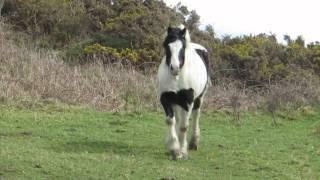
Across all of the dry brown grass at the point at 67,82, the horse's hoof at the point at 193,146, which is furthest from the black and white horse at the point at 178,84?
the dry brown grass at the point at 67,82

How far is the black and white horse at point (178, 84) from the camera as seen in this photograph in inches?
406

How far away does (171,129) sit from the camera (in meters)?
10.5

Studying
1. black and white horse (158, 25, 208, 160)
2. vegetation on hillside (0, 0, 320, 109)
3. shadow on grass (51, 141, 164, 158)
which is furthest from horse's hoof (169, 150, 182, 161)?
vegetation on hillside (0, 0, 320, 109)

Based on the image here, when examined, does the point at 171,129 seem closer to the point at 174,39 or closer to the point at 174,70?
the point at 174,70

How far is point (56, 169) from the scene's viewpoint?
8.84m

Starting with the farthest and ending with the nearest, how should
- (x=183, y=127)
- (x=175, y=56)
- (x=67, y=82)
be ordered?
(x=67, y=82) → (x=183, y=127) → (x=175, y=56)

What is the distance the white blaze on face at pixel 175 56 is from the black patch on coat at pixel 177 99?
503mm

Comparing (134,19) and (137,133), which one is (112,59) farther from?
(137,133)

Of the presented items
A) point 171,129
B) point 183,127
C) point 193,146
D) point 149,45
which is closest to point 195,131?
point 193,146

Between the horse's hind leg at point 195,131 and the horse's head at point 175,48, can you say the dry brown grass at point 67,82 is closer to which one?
the horse's hind leg at point 195,131

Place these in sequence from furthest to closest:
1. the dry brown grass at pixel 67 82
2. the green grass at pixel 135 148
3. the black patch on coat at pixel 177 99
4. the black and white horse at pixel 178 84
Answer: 1. the dry brown grass at pixel 67 82
2. the black patch on coat at pixel 177 99
3. the black and white horse at pixel 178 84
4. the green grass at pixel 135 148

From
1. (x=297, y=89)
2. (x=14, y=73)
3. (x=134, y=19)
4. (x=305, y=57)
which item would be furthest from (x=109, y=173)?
(x=305, y=57)

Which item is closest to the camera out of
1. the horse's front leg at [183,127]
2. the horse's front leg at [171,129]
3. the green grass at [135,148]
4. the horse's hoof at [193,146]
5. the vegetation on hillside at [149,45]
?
the green grass at [135,148]

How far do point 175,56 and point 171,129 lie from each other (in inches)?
46.8
